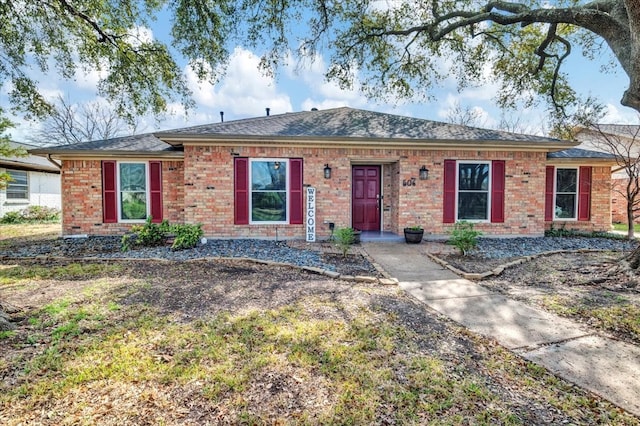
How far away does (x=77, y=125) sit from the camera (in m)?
25.5

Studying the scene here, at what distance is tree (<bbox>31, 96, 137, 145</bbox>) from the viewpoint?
80.4 ft

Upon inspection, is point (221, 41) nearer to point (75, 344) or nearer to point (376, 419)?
point (75, 344)

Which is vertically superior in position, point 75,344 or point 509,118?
point 509,118

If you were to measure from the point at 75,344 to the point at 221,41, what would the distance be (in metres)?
8.08

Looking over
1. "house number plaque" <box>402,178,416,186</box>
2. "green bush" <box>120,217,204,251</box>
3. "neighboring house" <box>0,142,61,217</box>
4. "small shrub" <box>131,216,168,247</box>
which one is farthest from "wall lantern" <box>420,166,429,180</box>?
"neighboring house" <box>0,142,61,217</box>

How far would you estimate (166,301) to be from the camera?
4.09 m

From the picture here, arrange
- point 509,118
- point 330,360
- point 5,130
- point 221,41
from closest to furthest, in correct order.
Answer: point 330,360
point 221,41
point 5,130
point 509,118

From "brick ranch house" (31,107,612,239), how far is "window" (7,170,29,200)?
933 cm

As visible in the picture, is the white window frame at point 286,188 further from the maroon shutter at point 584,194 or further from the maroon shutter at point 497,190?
the maroon shutter at point 584,194

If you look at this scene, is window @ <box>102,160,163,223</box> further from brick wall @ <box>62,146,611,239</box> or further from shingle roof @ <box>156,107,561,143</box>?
shingle roof @ <box>156,107,561,143</box>

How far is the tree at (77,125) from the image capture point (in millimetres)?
24516

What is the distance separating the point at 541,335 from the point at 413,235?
15.9 ft

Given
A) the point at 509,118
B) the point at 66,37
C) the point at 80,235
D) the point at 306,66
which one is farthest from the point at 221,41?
the point at 509,118

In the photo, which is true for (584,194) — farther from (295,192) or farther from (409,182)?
(295,192)
